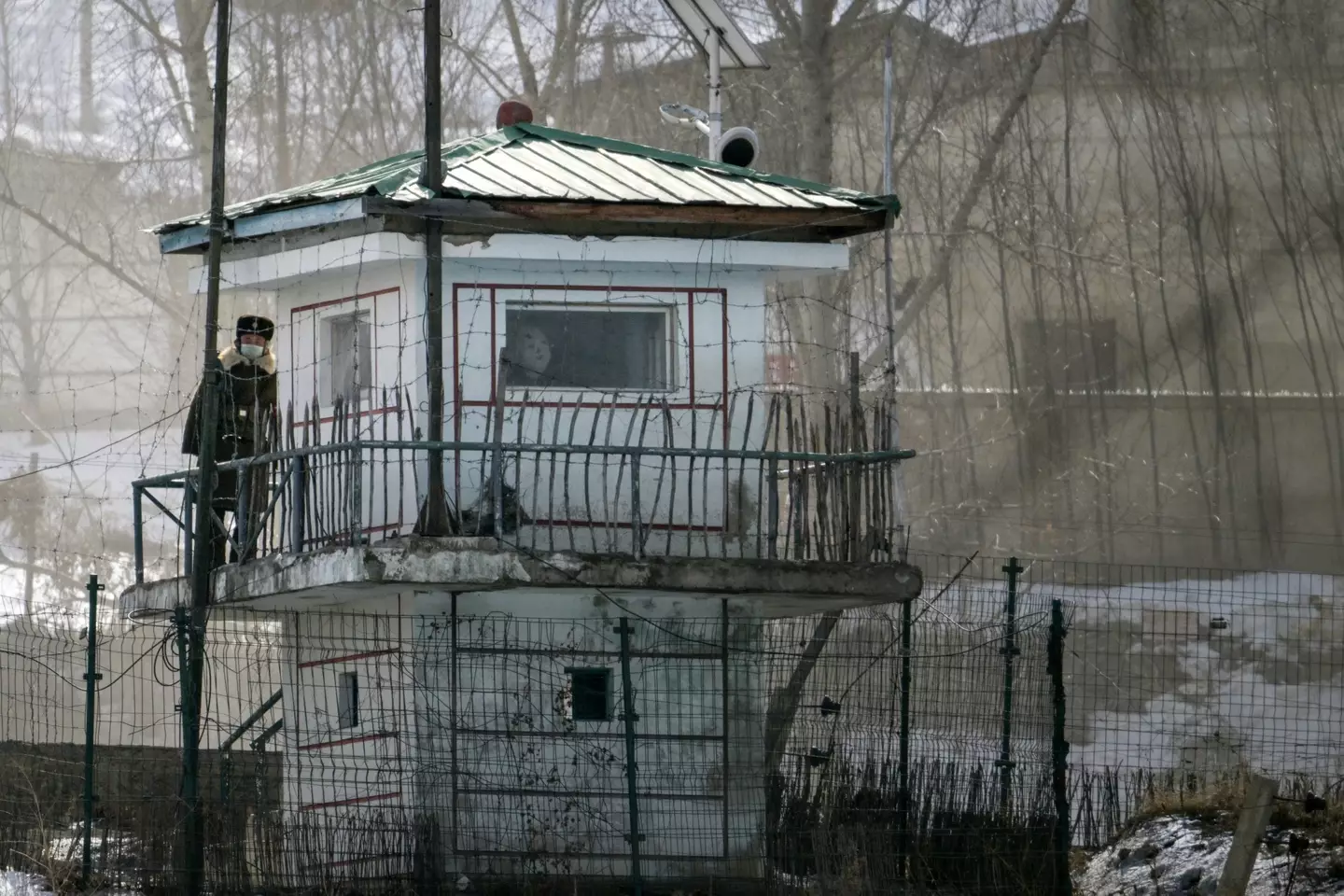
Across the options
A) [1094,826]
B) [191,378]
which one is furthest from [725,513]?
[191,378]

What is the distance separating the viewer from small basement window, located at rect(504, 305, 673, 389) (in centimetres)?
1702

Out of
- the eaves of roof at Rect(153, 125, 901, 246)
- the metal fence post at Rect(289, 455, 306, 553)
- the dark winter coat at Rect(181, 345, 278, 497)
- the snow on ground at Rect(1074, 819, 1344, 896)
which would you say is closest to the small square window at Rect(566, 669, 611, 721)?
the metal fence post at Rect(289, 455, 306, 553)

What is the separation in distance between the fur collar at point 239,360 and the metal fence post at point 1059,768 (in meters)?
7.04

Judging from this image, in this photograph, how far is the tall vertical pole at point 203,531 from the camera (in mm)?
15695

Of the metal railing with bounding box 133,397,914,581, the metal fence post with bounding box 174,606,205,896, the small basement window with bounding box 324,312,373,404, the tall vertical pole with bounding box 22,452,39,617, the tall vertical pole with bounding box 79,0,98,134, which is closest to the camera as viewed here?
the metal fence post with bounding box 174,606,205,896

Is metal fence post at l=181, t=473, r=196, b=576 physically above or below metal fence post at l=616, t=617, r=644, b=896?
above

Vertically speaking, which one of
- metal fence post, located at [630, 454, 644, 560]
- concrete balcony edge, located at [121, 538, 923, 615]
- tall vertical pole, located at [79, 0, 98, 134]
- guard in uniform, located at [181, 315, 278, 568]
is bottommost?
concrete balcony edge, located at [121, 538, 923, 615]

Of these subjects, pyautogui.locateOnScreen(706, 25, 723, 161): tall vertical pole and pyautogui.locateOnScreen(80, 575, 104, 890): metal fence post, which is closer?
pyautogui.locateOnScreen(80, 575, 104, 890): metal fence post

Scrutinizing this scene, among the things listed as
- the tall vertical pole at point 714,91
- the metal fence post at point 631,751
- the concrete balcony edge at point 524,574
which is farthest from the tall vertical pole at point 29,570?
the metal fence post at point 631,751

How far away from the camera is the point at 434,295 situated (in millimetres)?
16203

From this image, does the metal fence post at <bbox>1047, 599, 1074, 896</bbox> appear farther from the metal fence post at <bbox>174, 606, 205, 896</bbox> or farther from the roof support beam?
the metal fence post at <bbox>174, 606, 205, 896</bbox>

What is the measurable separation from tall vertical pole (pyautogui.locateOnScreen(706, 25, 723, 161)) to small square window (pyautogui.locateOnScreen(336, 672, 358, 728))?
6.02 m

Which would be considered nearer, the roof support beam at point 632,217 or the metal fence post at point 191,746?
the metal fence post at point 191,746

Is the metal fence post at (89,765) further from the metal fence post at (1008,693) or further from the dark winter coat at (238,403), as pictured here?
the metal fence post at (1008,693)
